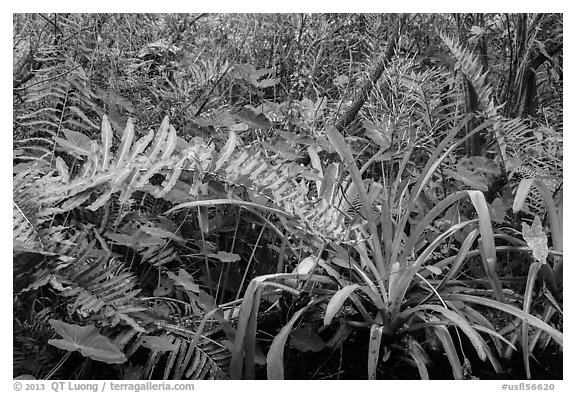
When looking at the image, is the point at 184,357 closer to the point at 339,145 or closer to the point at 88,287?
the point at 88,287

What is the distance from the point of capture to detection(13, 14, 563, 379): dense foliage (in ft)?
3.86

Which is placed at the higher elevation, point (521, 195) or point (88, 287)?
point (521, 195)

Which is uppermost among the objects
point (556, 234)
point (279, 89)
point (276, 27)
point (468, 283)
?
point (276, 27)

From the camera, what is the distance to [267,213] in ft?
4.93

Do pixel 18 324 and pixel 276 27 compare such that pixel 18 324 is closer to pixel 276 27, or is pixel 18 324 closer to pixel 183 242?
pixel 183 242

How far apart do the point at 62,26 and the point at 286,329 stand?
3.53 ft

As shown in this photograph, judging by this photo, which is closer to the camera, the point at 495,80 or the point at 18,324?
the point at 18,324

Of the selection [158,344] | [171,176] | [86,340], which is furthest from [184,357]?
[171,176]

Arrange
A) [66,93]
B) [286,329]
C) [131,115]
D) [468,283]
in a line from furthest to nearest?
1. [131,115]
2. [66,93]
3. [468,283]
4. [286,329]

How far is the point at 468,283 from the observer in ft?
4.56

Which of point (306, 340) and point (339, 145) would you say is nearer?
point (306, 340)

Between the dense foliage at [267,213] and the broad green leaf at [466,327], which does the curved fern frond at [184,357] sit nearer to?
the dense foliage at [267,213]

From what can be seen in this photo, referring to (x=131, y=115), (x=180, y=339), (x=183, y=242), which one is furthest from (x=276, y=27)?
(x=180, y=339)

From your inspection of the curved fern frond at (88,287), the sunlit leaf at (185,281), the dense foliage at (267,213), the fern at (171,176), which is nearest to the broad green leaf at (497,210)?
the dense foliage at (267,213)
